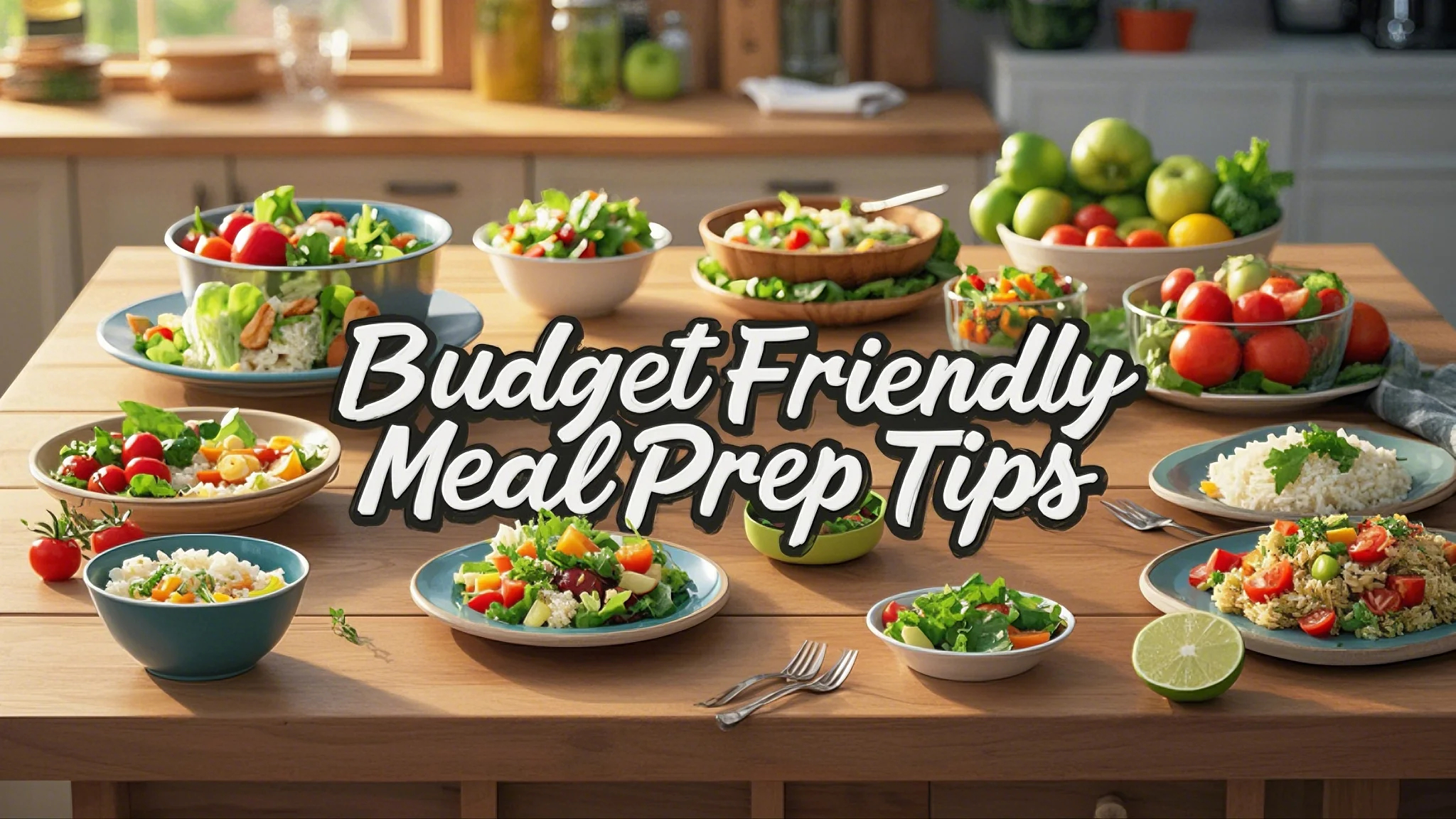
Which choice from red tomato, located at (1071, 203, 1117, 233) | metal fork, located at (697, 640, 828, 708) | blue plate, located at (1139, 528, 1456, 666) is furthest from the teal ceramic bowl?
red tomato, located at (1071, 203, 1117, 233)

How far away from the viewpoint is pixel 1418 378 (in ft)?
6.14

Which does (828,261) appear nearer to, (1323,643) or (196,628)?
(1323,643)

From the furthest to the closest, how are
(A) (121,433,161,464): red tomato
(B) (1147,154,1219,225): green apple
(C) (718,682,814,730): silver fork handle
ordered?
(B) (1147,154,1219,225): green apple < (A) (121,433,161,464): red tomato < (C) (718,682,814,730): silver fork handle

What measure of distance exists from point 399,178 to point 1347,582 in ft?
8.74

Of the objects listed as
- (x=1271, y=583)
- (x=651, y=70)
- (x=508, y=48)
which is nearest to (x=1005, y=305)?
(x=1271, y=583)

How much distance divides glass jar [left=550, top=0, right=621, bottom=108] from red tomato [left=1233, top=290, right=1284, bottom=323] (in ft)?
7.20

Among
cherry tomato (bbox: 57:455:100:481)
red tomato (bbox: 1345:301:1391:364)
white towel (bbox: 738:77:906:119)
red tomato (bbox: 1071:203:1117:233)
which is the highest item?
white towel (bbox: 738:77:906:119)

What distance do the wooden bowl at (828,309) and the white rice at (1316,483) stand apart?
64 cm

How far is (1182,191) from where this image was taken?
225 centimetres

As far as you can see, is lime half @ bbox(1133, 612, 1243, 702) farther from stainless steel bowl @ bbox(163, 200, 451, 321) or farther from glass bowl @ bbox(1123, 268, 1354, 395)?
stainless steel bowl @ bbox(163, 200, 451, 321)

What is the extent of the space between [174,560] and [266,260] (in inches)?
24.5

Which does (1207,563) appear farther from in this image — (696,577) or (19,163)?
(19,163)

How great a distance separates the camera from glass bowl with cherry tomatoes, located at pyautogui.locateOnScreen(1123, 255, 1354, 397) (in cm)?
182


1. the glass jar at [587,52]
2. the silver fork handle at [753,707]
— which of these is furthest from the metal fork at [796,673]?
the glass jar at [587,52]
